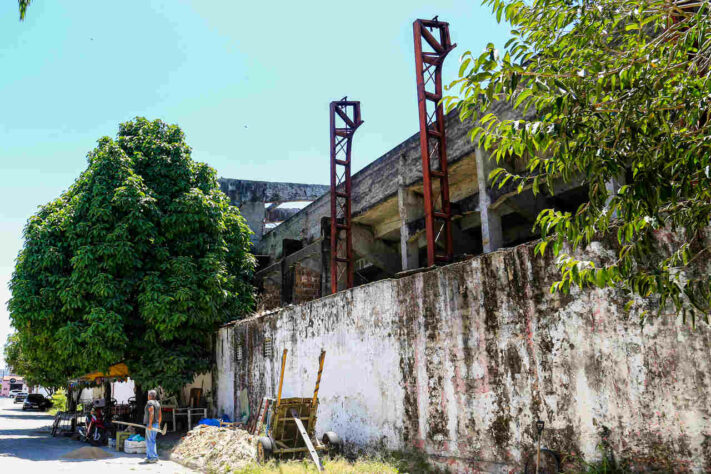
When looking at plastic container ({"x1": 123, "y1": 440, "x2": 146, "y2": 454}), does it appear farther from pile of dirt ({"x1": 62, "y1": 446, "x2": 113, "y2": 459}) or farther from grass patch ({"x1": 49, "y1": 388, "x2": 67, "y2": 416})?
grass patch ({"x1": 49, "y1": 388, "x2": 67, "y2": 416})

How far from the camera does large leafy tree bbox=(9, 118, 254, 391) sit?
14.6m

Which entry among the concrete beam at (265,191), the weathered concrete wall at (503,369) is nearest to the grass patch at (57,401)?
the concrete beam at (265,191)

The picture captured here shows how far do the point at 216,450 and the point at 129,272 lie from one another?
678 centimetres

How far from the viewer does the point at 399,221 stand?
57.6 ft

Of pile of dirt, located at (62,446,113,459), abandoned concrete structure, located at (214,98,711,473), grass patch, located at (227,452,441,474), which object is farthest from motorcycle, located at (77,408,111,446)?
grass patch, located at (227,452,441,474)

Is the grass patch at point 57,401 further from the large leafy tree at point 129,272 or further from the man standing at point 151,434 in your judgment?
the man standing at point 151,434

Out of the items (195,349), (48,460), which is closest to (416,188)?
(195,349)

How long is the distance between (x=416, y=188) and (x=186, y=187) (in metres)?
6.97

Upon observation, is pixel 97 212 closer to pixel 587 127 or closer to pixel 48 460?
pixel 48 460

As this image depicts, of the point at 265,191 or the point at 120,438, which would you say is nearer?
the point at 120,438

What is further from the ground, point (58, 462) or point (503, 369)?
point (503, 369)

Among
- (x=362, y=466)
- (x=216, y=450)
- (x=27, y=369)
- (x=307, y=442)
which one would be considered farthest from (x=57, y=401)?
(x=362, y=466)

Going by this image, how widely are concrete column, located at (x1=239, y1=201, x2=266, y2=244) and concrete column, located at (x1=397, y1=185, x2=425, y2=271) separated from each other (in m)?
11.8

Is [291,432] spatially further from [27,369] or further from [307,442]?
[27,369]
